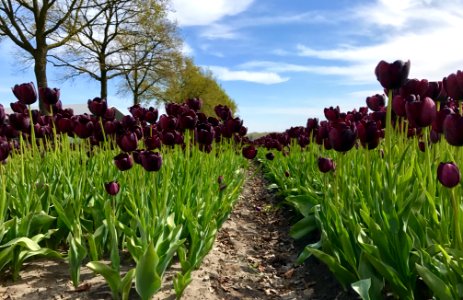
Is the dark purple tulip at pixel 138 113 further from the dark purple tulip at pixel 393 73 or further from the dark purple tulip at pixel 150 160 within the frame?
the dark purple tulip at pixel 393 73

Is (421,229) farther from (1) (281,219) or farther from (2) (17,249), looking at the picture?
(1) (281,219)

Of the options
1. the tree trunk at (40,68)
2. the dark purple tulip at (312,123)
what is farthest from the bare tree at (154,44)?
the dark purple tulip at (312,123)

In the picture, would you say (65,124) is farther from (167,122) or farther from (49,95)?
(167,122)

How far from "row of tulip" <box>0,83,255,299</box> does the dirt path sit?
128 mm

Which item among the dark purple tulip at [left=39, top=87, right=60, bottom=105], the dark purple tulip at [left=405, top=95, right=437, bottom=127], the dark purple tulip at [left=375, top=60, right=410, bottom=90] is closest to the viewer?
the dark purple tulip at [left=405, top=95, right=437, bottom=127]

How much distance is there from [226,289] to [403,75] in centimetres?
187

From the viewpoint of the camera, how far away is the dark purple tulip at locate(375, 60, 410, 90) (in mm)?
2418

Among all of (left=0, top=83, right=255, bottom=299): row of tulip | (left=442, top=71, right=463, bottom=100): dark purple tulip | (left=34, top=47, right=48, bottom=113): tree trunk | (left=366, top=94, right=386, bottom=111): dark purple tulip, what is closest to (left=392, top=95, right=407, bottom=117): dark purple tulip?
(left=442, top=71, right=463, bottom=100): dark purple tulip

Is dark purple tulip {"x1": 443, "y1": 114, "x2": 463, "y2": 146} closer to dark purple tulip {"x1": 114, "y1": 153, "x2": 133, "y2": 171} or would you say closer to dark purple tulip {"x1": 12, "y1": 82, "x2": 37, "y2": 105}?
dark purple tulip {"x1": 114, "y1": 153, "x2": 133, "y2": 171}

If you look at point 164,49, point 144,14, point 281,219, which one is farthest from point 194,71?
point 281,219

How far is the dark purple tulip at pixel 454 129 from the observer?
1901 mm

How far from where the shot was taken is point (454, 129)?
1.91 m

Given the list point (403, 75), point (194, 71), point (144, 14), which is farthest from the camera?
point (194, 71)

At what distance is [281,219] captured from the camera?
5.75m
